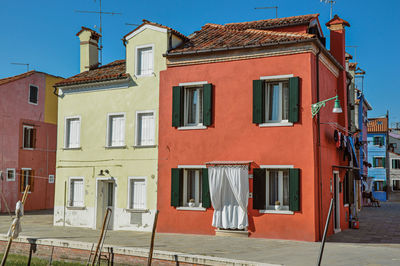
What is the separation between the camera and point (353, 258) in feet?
37.1

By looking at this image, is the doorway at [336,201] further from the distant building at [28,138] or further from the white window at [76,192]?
the distant building at [28,138]

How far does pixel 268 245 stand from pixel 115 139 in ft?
27.2

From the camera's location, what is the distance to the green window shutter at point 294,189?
14803 millimetres

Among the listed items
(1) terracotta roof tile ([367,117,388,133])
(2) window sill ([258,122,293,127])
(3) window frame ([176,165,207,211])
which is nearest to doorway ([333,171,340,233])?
(2) window sill ([258,122,293,127])

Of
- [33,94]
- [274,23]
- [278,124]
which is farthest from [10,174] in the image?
[278,124]

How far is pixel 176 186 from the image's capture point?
16.8 m

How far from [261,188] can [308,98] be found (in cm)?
339

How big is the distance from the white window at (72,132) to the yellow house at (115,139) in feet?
0.14

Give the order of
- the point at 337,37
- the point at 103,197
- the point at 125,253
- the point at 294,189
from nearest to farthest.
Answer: the point at 125,253
the point at 294,189
the point at 337,37
the point at 103,197

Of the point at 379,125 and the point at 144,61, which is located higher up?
the point at 379,125

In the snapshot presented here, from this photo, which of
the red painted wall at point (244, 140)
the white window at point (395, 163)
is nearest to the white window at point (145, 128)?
the red painted wall at point (244, 140)

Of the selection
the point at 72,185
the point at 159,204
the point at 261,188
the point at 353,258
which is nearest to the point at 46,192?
the point at 72,185

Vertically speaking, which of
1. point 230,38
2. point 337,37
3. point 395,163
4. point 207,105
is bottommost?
point 395,163

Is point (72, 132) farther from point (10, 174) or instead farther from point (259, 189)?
point (10, 174)
